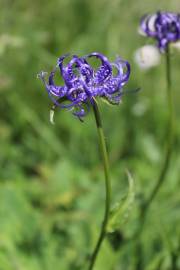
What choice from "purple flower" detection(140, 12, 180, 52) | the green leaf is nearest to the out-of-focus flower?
"purple flower" detection(140, 12, 180, 52)

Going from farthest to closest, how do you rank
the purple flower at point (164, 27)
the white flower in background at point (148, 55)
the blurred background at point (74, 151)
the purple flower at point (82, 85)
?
the blurred background at point (74, 151) < the white flower in background at point (148, 55) < the purple flower at point (164, 27) < the purple flower at point (82, 85)

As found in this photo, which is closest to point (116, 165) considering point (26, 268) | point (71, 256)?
point (71, 256)

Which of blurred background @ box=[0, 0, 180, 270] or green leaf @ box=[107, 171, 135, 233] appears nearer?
green leaf @ box=[107, 171, 135, 233]

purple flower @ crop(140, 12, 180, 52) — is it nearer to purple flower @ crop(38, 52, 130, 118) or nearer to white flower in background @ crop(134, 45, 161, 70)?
white flower in background @ crop(134, 45, 161, 70)

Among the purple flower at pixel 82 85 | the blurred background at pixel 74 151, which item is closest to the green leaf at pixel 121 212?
the purple flower at pixel 82 85

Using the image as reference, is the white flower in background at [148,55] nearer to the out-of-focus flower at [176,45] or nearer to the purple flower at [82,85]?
the out-of-focus flower at [176,45]

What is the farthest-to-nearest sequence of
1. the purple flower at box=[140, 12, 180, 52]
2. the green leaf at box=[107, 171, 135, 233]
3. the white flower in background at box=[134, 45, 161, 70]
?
the white flower in background at box=[134, 45, 161, 70] → the purple flower at box=[140, 12, 180, 52] → the green leaf at box=[107, 171, 135, 233]
